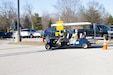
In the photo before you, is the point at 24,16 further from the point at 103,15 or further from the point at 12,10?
the point at 103,15

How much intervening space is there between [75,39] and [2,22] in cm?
5304

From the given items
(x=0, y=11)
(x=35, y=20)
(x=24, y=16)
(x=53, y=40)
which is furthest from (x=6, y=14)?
(x=53, y=40)

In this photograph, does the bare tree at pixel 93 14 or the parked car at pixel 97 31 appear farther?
the bare tree at pixel 93 14

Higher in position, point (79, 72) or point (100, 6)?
point (100, 6)

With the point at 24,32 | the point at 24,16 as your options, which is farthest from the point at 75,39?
the point at 24,16

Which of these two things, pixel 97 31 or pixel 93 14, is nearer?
pixel 97 31

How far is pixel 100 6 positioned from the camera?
81250mm

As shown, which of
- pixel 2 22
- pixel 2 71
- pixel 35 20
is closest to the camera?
pixel 2 71

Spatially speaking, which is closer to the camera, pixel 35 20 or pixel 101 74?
pixel 101 74

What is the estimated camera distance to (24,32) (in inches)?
Answer: 2309

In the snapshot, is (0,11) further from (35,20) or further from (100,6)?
(100,6)

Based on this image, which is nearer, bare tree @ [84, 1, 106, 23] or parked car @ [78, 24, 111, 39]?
parked car @ [78, 24, 111, 39]

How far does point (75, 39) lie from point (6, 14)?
57937 mm

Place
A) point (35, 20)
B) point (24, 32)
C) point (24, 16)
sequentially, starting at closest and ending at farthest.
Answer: point (24, 32) < point (35, 20) < point (24, 16)
